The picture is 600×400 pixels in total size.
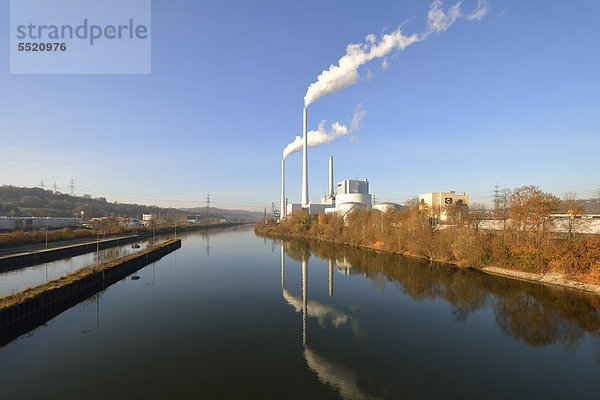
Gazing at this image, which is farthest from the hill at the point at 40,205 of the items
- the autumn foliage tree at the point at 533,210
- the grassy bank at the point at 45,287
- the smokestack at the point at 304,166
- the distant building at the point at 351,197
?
the autumn foliage tree at the point at 533,210

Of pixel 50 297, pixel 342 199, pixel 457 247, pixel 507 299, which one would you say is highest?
pixel 342 199

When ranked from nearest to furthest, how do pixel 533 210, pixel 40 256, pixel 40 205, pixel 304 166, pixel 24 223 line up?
pixel 533 210 → pixel 40 256 → pixel 24 223 → pixel 304 166 → pixel 40 205

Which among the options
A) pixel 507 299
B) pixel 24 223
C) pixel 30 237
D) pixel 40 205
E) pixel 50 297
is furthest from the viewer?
pixel 40 205

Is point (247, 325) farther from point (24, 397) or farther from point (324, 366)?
point (24, 397)

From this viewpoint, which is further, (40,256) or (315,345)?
(40,256)

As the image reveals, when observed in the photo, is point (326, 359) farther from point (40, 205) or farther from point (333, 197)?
point (40, 205)

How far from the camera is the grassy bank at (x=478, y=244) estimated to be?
60.7 ft

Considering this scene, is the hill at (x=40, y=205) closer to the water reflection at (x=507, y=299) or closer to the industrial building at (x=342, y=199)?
the industrial building at (x=342, y=199)

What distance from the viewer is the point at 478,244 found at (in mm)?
25094

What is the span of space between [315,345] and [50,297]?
15.1 metres

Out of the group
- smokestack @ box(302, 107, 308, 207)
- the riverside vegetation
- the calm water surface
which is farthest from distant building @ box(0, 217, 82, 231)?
the riverside vegetation

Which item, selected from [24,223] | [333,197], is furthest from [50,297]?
[333,197]

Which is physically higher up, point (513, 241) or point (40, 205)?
point (40, 205)

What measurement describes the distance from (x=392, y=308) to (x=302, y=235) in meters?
48.5
